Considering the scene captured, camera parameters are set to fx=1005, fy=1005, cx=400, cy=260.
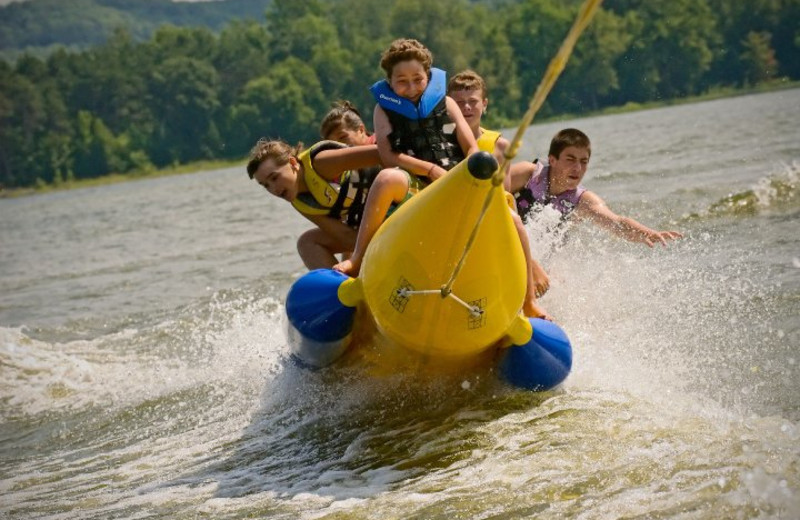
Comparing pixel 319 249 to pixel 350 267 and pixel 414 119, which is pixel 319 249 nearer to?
pixel 350 267

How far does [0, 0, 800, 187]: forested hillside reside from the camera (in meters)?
48.8

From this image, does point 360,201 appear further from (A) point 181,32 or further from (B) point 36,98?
(A) point 181,32

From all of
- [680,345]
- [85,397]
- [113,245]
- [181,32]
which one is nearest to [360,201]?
[680,345]

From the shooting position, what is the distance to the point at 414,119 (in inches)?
185

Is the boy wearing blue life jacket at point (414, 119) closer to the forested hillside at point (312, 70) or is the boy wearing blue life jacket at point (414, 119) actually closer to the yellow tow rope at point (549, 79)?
the yellow tow rope at point (549, 79)

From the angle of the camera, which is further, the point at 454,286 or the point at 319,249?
the point at 319,249

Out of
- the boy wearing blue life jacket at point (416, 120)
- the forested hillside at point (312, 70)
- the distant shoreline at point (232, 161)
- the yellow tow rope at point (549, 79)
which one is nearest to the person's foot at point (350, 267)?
the boy wearing blue life jacket at point (416, 120)

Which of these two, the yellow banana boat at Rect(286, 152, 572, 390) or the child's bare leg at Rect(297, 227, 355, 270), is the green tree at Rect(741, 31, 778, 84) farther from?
the yellow banana boat at Rect(286, 152, 572, 390)

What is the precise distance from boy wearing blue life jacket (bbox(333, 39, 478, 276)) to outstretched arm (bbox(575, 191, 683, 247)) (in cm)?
120

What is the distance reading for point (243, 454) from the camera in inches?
177

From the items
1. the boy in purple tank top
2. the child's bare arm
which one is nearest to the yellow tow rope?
the child's bare arm

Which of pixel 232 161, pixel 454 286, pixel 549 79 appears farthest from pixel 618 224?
pixel 232 161

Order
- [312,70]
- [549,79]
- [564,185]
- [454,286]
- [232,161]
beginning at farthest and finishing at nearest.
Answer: [312,70] < [232,161] < [564,185] < [454,286] < [549,79]

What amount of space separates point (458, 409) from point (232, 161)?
57213mm
